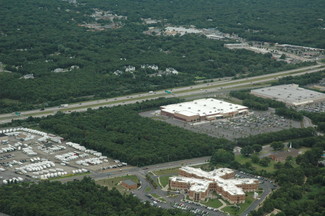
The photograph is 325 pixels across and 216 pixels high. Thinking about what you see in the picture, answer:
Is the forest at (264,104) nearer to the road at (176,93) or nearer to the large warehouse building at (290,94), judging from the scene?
the large warehouse building at (290,94)

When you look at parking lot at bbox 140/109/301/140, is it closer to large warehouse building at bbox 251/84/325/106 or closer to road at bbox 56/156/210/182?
large warehouse building at bbox 251/84/325/106

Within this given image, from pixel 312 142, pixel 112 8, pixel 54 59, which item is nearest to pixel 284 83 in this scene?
pixel 312 142

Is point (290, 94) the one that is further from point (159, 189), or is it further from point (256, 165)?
point (159, 189)

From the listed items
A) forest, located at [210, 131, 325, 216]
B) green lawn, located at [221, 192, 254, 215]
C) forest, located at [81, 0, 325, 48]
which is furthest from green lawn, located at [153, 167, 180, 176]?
forest, located at [81, 0, 325, 48]

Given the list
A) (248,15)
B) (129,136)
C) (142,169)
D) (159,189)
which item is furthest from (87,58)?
(248,15)

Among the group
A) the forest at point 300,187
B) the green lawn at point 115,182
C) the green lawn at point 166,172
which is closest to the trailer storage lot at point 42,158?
the green lawn at point 115,182
